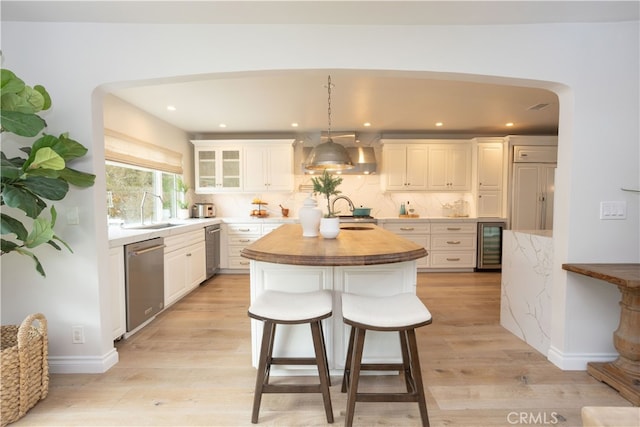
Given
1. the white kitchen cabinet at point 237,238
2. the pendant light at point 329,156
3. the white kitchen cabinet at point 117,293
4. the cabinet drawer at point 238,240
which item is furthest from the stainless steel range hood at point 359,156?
the white kitchen cabinet at point 117,293

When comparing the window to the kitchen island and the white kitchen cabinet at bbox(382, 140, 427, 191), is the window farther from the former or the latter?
the white kitchen cabinet at bbox(382, 140, 427, 191)

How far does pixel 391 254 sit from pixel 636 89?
208 centimetres

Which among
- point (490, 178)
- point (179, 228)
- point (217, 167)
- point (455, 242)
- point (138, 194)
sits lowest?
point (455, 242)

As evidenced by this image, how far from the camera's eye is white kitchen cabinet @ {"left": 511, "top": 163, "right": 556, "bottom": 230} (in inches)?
191

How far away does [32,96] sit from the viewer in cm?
165

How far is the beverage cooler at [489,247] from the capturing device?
4.94 meters

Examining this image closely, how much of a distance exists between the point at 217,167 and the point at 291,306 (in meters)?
4.00

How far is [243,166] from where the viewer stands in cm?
511

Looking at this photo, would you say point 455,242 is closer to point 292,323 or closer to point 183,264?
point 183,264

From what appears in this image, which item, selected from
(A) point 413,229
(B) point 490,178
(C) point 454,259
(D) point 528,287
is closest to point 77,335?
(D) point 528,287

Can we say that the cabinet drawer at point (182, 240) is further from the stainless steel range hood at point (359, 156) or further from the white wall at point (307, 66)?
the stainless steel range hood at point (359, 156)

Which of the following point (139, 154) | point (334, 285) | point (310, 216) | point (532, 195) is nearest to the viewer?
point (334, 285)

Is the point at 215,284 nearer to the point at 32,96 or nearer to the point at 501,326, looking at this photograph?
the point at 32,96

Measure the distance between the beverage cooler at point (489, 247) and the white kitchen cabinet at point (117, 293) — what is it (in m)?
4.78
